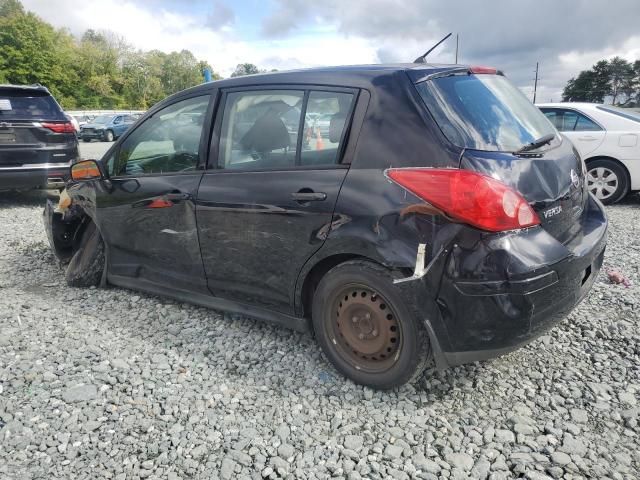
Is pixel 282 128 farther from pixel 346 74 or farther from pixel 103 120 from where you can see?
pixel 103 120

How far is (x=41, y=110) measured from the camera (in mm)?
7746

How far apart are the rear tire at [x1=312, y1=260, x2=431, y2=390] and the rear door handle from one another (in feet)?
1.22

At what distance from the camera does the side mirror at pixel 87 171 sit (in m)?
3.93

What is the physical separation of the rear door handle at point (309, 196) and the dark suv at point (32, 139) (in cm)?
630

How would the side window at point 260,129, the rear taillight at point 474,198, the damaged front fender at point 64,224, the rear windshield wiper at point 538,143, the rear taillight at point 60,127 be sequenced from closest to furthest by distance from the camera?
1. the rear taillight at point 474,198
2. the rear windshield wiper at point 538,143
3. the side window at point 260,129
4. the damaged front fender at point 64,224
5. the rear taillight at point 60,127

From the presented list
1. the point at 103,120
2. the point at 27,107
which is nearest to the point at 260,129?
the point at 27,107

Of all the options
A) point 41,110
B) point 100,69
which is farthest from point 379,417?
point 100,69

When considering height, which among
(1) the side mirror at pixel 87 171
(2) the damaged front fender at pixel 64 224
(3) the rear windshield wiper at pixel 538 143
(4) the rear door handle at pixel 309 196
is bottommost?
(2) the damaged front fender at pixel 64 224

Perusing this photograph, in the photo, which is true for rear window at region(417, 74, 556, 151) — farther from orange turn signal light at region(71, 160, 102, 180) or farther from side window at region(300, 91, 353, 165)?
orange turn signal light at region(71, 160, 102, 180)

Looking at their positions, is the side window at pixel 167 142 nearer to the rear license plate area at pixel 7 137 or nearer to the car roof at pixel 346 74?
the car roof at pixel 346 74

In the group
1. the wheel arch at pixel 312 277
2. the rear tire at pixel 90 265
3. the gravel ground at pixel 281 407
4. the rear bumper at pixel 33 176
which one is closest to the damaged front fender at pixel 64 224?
the rear tire at pixel 90 265

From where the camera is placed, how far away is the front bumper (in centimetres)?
224

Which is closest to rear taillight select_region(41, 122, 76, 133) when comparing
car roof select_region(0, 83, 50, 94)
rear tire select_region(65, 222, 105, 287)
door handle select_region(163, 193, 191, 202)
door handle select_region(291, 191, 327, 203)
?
car roof select_region(0, 83, 50, 94)

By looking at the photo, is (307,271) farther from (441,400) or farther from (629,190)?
(629,190)
